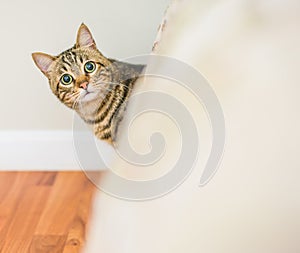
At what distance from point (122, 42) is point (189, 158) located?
92cm

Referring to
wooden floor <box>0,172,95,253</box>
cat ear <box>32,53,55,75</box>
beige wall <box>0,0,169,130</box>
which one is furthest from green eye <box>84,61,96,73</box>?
wooden floor <box>0,172,95,253</box>

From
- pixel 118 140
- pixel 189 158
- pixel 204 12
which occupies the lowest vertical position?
pixel 118 140

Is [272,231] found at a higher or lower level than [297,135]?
lower

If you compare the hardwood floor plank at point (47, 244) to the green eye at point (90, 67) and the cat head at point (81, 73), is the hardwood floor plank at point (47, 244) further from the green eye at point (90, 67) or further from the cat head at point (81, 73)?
the green eye at point (90, 67)

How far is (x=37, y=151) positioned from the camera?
Answer: 1857 millimetres

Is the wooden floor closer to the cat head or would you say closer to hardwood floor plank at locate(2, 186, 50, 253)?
hardwood floor plank at locate(2, 186, 50, 253)

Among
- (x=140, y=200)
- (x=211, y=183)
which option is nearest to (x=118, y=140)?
(x=140, y=200)

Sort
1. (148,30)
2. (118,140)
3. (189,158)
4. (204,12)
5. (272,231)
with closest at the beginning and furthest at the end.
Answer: (272,231), (189,158), (204,12), (118,140), (148,30)

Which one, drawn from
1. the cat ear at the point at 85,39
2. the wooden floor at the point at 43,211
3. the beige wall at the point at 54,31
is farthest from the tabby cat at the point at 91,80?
the wooden floor at the point at 43,211

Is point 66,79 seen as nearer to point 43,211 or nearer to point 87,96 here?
point 87,96

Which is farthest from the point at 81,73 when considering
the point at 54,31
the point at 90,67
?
the point at 54,31

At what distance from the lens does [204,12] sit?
39.4 inches

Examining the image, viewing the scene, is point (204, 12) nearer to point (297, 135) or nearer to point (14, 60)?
point (297, 135)

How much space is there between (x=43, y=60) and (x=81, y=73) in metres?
0.14
